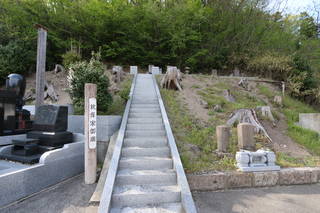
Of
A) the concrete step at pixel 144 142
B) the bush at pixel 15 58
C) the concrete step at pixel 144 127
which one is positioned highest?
the bush at pixel 15 58

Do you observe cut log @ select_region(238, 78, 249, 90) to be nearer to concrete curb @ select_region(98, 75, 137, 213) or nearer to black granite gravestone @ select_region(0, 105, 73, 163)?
concrete curb @ select_region(98, 75, 137, 213)

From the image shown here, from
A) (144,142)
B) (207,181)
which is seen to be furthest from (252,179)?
(144,142)

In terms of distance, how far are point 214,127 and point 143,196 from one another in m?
3.60

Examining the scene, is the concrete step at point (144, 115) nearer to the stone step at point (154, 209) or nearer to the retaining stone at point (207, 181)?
the retaining stone at point (207, 181)

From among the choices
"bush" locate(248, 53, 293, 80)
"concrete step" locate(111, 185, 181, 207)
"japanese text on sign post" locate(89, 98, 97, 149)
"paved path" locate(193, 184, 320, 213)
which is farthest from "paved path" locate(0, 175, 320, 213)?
"bush" locate(248, 53, 293, 80)

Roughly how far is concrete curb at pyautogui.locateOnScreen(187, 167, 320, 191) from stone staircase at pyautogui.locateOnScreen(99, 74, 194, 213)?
578mm

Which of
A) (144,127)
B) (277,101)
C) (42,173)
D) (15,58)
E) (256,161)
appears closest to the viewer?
(42,173)

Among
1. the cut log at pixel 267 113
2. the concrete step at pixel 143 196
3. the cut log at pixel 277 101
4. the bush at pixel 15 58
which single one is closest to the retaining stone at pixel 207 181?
the concrete step at pixel 143 196

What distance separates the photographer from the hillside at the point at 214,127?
169 inches

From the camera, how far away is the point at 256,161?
3.91 m

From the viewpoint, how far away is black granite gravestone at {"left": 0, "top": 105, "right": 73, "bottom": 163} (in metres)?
4.06

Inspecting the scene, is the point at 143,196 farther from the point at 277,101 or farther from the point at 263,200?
the point at 277,101

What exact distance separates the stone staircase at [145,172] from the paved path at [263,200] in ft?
1.99

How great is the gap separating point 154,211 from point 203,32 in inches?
690
